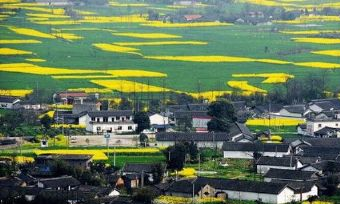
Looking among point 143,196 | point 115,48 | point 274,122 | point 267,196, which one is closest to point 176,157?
point 267,196

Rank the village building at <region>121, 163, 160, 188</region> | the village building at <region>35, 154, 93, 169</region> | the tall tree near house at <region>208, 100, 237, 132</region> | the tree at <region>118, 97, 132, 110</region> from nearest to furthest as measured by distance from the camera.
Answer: the village building at <region>121, 163, 160, 188</region>
the village building at <region>35, 154, 93, 169</region>
the tall tree near house at <region>208, 100, 237, 132</region>
the tree at <region>118, 97, 132, 110</region>

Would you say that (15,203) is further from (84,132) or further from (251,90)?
(251,90)

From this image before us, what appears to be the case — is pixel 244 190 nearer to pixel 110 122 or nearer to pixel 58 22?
pixel 110 122

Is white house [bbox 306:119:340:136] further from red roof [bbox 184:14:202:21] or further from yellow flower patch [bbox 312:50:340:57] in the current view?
red roof [bbox 184:14:202:21]

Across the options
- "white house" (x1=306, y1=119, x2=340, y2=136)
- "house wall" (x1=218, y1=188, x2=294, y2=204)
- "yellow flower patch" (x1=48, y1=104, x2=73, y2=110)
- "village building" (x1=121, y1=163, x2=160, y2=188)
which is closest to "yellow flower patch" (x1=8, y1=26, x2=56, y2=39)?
"yellow flower patch" (x1=48, y1=104, x2=73, y2=110)

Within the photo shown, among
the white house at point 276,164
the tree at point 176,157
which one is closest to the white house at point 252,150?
the white house at point 276,164

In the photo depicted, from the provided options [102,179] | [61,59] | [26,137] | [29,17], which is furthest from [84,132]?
[29,17]
